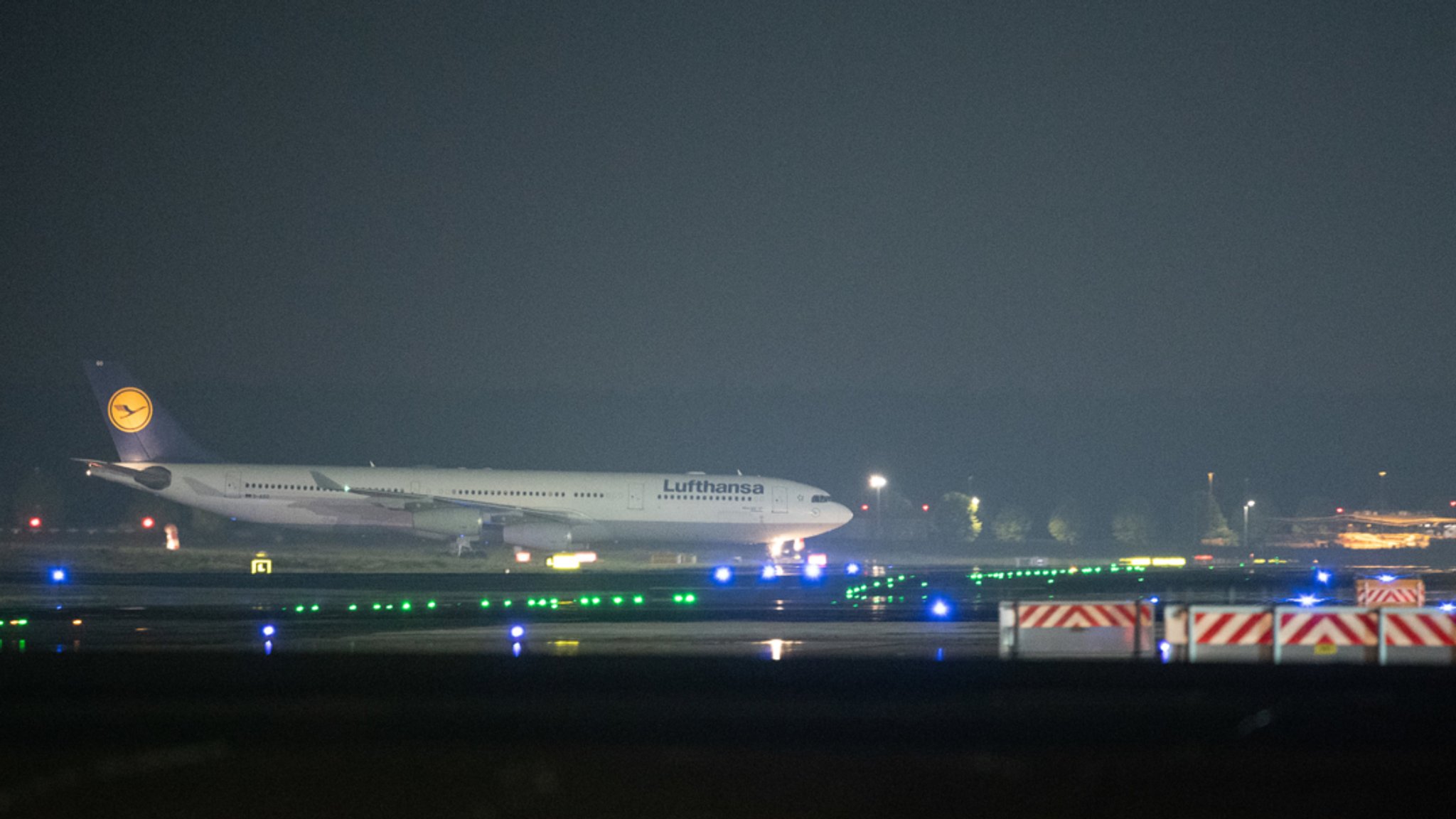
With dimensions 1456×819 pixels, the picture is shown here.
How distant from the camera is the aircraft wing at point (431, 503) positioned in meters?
56.4

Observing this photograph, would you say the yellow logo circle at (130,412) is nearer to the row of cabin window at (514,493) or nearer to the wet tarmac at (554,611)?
the row of cabin window at (514,493)

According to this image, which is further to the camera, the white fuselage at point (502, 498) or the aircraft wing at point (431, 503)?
the white fuselage at point (502, 498)

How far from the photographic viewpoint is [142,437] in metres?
58.8

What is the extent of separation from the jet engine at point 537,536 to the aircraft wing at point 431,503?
1078 mm

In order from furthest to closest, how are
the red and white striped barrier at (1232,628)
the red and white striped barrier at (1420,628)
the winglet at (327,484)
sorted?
the winglet at (327,484) < the red and white striped barrier at (1232,628) < the red and white striped barrier at (1420,628)

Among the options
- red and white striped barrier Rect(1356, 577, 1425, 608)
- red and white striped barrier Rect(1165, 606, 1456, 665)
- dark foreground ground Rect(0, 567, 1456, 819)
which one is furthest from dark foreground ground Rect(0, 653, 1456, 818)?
red and white striped barrier Rect(1356, 577, 1425, 608)

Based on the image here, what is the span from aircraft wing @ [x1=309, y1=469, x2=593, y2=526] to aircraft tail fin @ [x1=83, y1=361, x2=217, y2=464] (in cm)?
737

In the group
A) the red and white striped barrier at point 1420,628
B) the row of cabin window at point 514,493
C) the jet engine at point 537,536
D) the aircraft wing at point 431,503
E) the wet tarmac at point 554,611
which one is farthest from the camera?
the row of cabin window at point 514,493

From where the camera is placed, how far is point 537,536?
55.8m

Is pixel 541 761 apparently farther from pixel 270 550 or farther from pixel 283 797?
pixel 270 550

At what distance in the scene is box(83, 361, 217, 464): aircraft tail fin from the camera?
193 feet

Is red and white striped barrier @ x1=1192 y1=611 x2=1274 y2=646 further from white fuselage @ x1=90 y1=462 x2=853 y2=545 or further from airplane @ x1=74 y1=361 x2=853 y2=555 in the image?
white fuselage @ x1=90 y1=462 x2=853 y2=545

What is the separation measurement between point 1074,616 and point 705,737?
8.47m

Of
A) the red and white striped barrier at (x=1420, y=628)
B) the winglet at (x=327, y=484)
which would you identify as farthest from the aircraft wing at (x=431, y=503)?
the red and white striped barrier at (x=1420, y=628)
